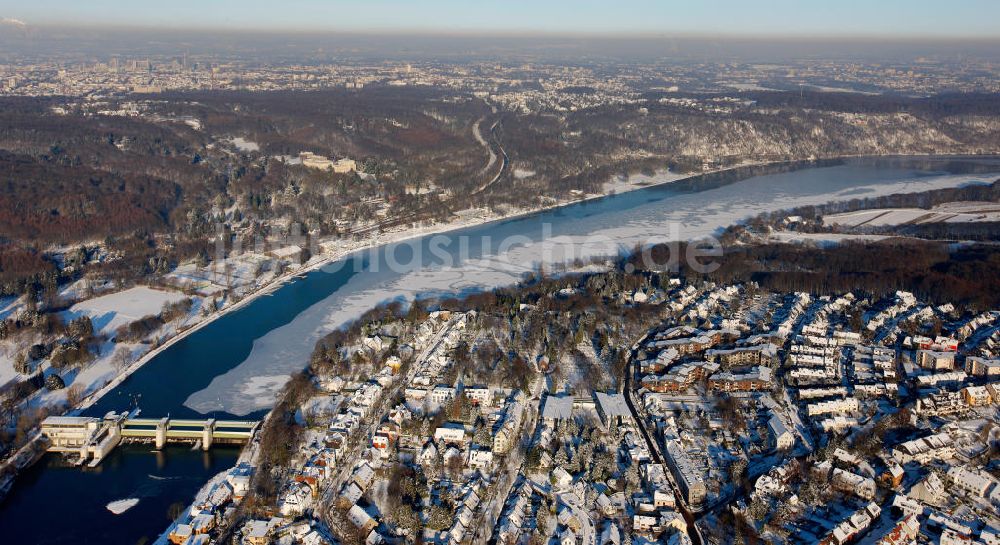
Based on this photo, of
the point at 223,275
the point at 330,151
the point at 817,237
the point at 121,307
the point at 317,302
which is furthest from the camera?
the point at 330,151

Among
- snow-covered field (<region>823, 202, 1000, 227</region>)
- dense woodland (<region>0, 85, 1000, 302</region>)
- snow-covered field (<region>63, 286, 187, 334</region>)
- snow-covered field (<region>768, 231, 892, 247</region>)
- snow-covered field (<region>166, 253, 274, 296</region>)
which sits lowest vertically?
snow-covered field (<region>63, 286, 187, 334</region>)

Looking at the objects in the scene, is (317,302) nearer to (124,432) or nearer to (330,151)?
(124,432)

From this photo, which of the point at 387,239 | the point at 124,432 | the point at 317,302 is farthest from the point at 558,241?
the point at 124,432

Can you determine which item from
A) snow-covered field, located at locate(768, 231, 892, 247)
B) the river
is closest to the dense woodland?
→ the river

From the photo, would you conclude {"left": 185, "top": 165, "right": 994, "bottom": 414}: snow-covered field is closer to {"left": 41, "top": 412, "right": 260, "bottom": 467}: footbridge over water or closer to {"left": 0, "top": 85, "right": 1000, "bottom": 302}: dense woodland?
{"left": 41, "top": 412, "right": 260, "bottom": 467}: footbridge over water

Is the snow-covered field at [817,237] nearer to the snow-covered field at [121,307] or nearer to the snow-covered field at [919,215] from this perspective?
the snow-covered field at [919,215]

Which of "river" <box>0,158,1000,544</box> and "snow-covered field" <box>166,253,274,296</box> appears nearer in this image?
"river" <box>0,158,1000,544</box>
